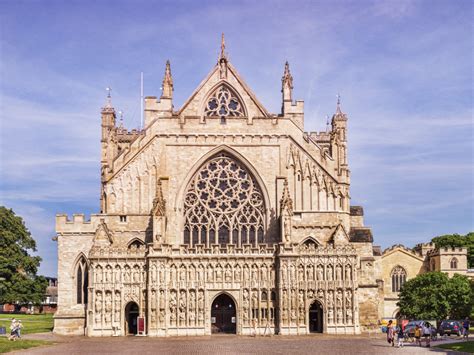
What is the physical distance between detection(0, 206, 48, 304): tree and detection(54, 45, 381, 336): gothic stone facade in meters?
20.7

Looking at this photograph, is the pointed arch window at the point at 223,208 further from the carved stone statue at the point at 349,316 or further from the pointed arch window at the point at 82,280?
the carved stone statue at the point at 349,316

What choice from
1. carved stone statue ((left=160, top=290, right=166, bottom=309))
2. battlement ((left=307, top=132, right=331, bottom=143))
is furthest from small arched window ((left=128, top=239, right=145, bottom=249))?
battlement ((left=307, top=132, right=331, bottom=143))

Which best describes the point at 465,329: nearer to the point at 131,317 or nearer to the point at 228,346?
the point at 228,346

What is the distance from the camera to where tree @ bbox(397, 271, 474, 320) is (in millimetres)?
81500

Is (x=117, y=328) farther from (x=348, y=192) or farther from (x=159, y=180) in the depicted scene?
(x=348, y=192)

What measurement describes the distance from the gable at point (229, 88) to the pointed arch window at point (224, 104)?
0.72ft

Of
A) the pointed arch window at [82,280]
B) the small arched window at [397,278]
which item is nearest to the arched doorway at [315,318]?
the pointed arch window at [82,280]

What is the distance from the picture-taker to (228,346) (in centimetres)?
4553

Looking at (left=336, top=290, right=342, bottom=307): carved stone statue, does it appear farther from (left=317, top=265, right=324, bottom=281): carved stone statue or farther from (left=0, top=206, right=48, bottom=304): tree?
(left=0, top=206, right=48, bottom=304): tree

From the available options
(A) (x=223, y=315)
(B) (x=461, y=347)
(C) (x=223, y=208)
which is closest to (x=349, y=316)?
(A) (x=223, y=315)

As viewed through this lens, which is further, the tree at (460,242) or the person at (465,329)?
the tree at (460,242)

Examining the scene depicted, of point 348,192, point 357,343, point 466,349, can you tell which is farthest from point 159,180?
point 466,349

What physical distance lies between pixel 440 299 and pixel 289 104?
3030cm

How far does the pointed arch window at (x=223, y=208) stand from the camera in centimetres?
6406
